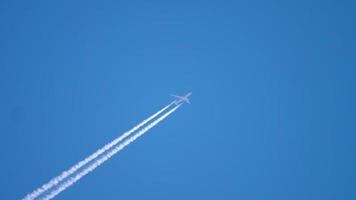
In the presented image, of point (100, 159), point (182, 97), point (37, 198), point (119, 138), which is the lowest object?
point (37, 198)

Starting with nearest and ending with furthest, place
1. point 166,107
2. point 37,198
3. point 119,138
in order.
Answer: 1. point 37,198
2. point 119,138
3. point 166,107

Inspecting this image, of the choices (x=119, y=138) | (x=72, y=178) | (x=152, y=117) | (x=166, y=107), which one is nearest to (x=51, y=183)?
(x=72, y=178)

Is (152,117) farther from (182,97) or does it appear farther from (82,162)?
(82,162)

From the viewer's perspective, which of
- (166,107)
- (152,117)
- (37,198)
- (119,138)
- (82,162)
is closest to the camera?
(37,198)

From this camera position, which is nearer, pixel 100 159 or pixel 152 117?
pixel 100 159

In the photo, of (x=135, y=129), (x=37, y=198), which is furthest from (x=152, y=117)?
(x=37, y=198)

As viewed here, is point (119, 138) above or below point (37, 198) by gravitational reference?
above

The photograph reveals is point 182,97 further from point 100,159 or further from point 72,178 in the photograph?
point 72,178

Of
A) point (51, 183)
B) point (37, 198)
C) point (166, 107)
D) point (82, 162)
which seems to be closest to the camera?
point (37, 198)

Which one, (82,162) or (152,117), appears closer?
(82,162)
